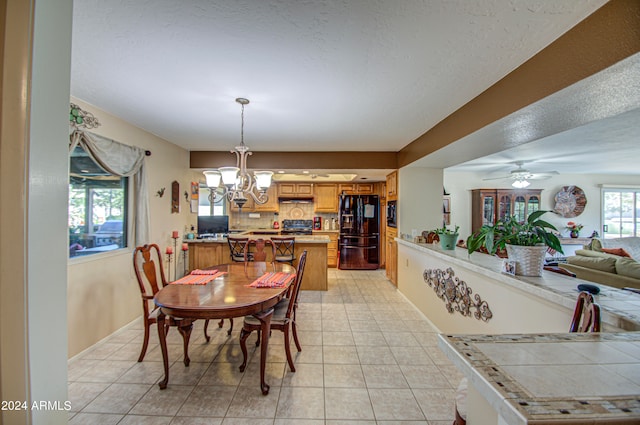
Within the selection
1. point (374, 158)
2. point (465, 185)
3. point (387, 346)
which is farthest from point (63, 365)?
point (465, 185)

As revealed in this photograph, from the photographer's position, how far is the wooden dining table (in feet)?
5.97

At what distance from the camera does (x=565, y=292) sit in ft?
4.88

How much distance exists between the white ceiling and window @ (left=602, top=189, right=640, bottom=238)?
5133mm

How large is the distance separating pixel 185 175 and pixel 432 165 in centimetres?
408

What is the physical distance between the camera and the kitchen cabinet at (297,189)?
258 inches

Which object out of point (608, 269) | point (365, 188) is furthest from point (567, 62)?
point (365, 188)

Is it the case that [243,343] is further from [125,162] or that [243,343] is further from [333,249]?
[333,249]

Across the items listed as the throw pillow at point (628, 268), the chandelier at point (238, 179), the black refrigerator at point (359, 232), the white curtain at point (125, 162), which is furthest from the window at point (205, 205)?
the throw pillow at point (628, 268)

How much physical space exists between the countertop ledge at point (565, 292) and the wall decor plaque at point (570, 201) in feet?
18.7

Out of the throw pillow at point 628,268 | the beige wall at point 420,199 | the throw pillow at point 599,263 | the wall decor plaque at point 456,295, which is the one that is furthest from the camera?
the beige wall at point 420,199

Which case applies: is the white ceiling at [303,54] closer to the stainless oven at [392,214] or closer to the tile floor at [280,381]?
the stainless oven at [392,214]

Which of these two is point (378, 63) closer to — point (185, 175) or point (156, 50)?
point (156, 50)

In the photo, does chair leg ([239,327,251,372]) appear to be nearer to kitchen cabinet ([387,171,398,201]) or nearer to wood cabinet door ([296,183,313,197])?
kitchen cabinet ([387,171,398,201])

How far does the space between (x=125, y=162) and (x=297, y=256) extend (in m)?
2.80
